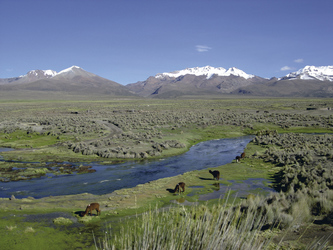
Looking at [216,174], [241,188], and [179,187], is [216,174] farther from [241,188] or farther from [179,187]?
[179,187]

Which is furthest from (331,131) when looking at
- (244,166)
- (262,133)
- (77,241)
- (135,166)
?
(77,241)

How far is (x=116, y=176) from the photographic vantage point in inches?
992

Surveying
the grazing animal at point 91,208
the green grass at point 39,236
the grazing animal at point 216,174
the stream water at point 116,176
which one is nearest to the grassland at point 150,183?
the green grass at point 39,236

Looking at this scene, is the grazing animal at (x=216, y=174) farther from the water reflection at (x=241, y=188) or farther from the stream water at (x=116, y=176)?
the stream water at (x=116, y=176)

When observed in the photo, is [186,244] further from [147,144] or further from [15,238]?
[147,144]

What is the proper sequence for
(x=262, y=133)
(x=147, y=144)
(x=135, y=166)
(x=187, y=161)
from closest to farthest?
(x=135, y=166) → (x=187, y=161) → (x=147, y=144) → (x=262, y=133)

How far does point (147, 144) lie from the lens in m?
39.1

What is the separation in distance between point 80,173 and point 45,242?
14813 millimetres

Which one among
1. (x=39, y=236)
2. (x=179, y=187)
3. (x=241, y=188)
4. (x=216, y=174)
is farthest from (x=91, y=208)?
(x=216, y=174)

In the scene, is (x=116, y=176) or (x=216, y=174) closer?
(x=216, y=174)

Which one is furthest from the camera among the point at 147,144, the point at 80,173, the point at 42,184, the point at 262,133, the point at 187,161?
the point at 262,133

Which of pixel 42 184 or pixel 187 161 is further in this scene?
pixel 187 161

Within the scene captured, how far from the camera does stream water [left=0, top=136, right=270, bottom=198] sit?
832 inches

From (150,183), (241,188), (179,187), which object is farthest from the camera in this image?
(150,183)
